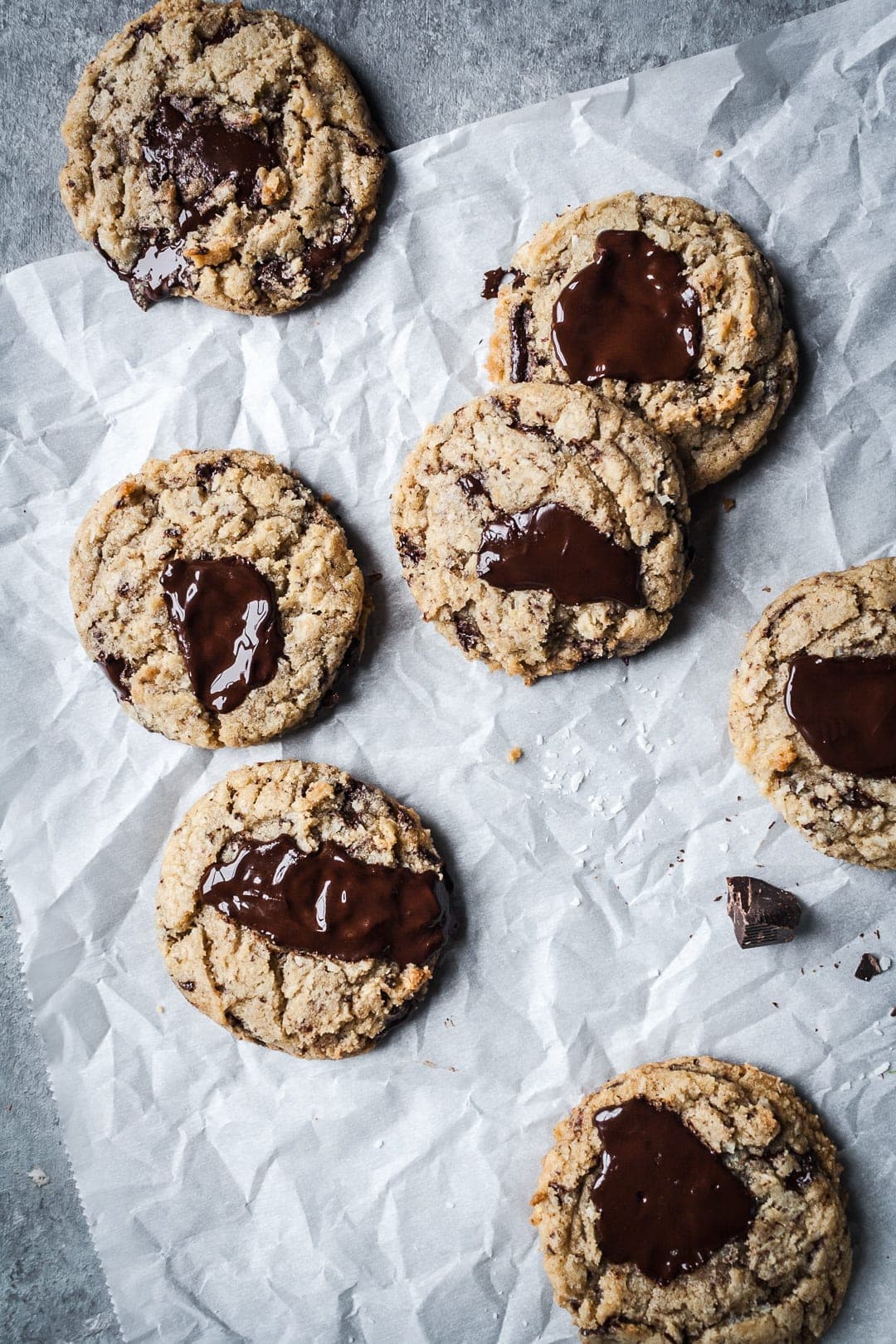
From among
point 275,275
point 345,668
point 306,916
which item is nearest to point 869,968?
point 306,916

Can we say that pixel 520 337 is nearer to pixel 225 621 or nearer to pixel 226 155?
pixel 226 155

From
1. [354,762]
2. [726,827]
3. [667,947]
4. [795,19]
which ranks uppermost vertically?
[795,19]

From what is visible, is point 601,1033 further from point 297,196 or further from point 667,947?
point 297,196

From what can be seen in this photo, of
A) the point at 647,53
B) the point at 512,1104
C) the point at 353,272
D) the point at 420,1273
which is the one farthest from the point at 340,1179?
the point at 647,53

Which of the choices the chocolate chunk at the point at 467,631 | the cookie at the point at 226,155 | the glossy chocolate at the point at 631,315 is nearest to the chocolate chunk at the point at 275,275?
the cookie at the point at 226,155

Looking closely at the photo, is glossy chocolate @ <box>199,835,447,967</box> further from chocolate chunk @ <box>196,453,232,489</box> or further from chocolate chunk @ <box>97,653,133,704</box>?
chocolate chunk @ <box>196,453,232,489</box>

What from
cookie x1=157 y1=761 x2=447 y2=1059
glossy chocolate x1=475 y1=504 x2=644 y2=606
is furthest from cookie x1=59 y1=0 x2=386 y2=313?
cookie x1=157 y1=761 x2=447 y2=1059
